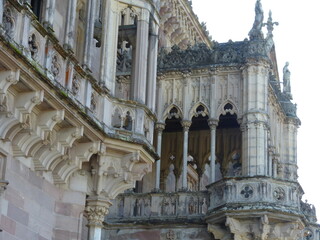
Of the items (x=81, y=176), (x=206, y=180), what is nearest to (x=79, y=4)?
(x=81, y=176)

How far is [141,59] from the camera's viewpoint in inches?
669

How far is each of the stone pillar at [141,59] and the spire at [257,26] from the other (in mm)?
7533

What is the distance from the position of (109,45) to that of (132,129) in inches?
69.4

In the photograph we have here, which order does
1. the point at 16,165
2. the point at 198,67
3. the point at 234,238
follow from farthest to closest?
the point at 198,67 < the point at 234,238 < the point at 16,165

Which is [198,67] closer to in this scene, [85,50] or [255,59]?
[255,59]

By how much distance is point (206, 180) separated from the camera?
32094 mm

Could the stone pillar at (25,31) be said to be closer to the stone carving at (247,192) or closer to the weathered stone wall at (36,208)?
the weathered stone wall at (36,208)

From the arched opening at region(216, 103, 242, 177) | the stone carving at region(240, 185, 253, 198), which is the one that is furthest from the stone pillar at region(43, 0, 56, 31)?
the arched opening at region(216, 103, 242, 177)

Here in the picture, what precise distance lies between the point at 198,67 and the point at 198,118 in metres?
1.75

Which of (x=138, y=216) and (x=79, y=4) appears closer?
(x=79, y=4)

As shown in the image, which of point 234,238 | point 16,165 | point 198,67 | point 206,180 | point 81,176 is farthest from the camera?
point 206,180

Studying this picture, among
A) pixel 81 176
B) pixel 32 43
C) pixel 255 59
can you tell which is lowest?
pixel 81 176

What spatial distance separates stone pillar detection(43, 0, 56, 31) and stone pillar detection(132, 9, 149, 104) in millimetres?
2808

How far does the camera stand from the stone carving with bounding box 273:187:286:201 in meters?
21.4
